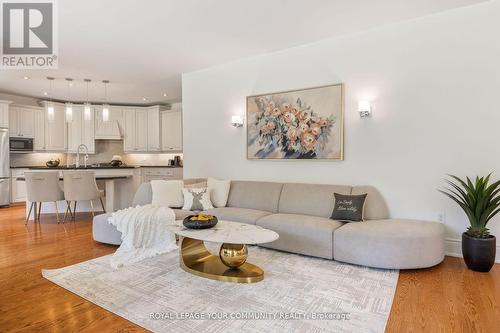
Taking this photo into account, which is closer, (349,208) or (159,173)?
(349,208)

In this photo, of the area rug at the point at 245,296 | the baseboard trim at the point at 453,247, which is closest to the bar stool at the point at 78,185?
the area rug at the point at 245,296

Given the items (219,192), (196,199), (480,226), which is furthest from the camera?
(219,192)

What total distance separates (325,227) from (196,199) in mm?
1880

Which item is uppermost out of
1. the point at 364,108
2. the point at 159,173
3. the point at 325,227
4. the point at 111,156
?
the point at 364,108

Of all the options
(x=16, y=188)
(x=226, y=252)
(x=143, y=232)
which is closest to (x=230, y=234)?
(x=226, y=252)

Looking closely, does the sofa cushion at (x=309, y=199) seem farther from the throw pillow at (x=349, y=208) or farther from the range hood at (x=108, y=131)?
the range hood at (x=108, y=131)

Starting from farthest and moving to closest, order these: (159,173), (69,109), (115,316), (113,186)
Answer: (159,173), (113,186), (69,109), (115,316)

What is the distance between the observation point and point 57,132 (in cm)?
777

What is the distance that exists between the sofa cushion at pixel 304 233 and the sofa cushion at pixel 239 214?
0.15 metres

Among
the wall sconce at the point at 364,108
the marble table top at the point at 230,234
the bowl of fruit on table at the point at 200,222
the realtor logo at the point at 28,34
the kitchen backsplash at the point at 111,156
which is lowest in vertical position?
the marble table top at the point at 230,234

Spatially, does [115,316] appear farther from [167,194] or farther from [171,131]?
[171,131]

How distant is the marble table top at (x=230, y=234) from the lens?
7.85 feet

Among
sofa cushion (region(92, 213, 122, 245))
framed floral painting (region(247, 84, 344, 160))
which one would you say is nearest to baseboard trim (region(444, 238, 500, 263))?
framed floral painting (region(247, 84, 344, 160))

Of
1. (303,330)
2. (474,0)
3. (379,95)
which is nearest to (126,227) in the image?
(303,330)
